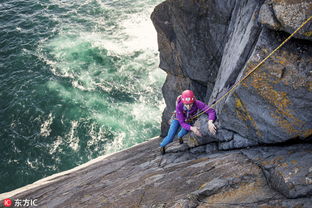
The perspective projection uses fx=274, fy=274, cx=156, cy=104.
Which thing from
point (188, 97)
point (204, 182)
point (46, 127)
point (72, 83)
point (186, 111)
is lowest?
point (46, 127)

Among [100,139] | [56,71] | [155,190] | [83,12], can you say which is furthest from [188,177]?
[83,12]

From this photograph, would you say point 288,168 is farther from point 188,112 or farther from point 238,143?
point 188,112

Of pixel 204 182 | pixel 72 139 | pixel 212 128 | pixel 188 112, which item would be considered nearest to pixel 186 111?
pixel 188 112

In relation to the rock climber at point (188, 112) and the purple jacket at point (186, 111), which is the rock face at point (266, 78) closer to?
the rock climber at point (188, 112)

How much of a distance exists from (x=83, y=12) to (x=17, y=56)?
12.0 metres

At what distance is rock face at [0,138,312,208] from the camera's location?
20.5ft

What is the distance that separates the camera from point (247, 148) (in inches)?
329

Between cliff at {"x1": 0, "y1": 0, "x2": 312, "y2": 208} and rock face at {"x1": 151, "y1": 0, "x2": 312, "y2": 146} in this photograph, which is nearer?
cliff at {"x1": 0, "y1": 0, "x2": 312, "y2": 208}

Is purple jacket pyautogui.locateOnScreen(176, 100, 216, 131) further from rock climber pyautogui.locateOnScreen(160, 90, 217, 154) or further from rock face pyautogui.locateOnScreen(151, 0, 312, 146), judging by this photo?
rock face pyautogui.locateOnScreen(151, 0, 312, 146)

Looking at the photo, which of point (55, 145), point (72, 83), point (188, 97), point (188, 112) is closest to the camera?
point (188, 97)

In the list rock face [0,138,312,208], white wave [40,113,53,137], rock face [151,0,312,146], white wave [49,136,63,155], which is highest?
rock face [151,0,312,146]

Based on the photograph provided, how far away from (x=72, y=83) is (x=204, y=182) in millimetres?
25469

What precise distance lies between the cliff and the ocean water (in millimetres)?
13402

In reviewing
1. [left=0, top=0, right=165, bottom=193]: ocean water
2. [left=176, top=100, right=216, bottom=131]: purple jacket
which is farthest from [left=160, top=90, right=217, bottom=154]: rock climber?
[left=0, top=0, right=165, bottom=193]: ocean water
